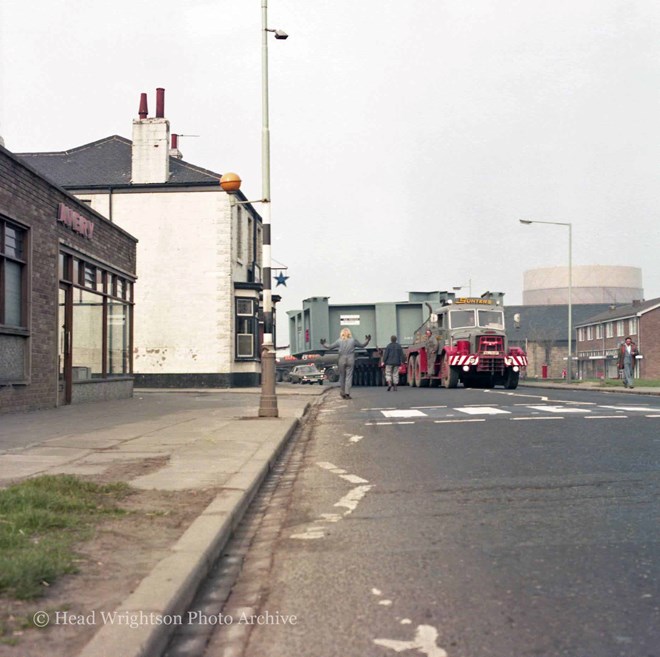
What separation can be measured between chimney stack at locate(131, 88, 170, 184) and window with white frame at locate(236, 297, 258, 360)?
580cm

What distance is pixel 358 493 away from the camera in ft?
22.9

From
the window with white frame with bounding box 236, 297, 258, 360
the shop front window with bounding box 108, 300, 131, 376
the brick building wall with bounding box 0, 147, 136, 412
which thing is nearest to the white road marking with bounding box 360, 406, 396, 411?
the brick building wall with bounding box 0, 147, 136, 412

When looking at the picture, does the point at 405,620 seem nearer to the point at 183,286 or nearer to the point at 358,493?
the point at 358,493

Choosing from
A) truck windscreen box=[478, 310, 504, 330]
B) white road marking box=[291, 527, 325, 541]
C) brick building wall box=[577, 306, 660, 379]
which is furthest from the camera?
brick building wall box=[577, 306, 660, 379]

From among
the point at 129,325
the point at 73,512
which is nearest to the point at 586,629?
the point at 73,512

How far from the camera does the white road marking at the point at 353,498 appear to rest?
21.0ft

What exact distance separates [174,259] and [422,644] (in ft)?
103

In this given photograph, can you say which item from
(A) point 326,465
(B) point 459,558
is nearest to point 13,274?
(A) point 326,465

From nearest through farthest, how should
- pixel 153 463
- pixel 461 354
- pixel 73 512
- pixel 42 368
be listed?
pixel 73 512 → pixel 153 463 → pixel 42 368 → pixel 461 354

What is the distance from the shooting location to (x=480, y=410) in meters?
15.7

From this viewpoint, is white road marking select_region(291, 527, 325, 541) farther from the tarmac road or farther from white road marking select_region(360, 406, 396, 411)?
white road marking select_region(360, 406, 396, 411)

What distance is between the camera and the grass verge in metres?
3.76

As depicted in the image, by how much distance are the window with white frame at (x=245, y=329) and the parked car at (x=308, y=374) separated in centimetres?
971

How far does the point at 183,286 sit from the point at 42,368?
56.2 feet
